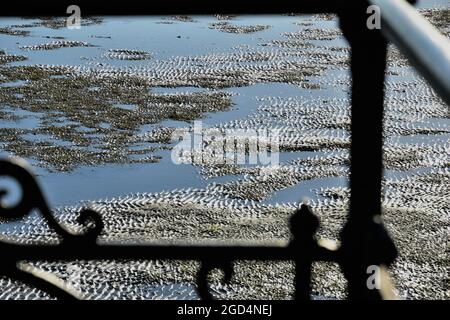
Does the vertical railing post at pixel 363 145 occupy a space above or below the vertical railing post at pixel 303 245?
above

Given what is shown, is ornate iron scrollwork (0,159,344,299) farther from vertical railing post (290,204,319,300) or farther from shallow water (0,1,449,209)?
shallow water (0,1,449,209)

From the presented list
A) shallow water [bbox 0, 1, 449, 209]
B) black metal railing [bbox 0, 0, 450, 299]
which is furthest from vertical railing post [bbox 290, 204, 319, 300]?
shallow water [bbox 0, 1, 449, 209]

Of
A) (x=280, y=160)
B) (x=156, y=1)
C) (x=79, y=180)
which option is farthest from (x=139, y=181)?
(x=156, y=1)

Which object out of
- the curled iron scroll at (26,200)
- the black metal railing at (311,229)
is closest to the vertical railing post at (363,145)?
the black metal railing at (311,229)

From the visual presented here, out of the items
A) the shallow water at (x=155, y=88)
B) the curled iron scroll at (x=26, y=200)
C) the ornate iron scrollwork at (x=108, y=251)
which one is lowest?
the ornate iron scrollwork at (x=108, y=251)

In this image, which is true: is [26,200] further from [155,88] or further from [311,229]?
[155,88]

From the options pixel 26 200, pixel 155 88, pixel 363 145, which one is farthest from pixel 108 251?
pixel 155 88

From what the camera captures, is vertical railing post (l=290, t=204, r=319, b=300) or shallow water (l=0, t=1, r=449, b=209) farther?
shallow water (l=0, t=1, r=449, b=209)

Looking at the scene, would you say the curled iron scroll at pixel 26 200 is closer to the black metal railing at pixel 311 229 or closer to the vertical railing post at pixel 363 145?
the black metal railing at pixel 311 229

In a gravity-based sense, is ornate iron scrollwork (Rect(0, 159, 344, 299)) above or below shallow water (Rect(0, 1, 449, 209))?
below

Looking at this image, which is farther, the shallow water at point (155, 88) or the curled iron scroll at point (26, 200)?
the shallow water at point (155, 88)
